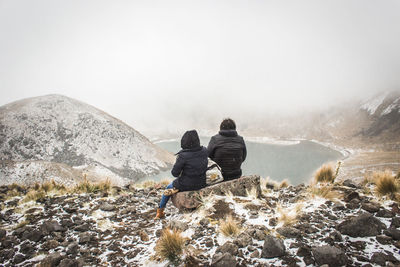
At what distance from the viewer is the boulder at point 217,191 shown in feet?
19.8

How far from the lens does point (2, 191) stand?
970 centimetres

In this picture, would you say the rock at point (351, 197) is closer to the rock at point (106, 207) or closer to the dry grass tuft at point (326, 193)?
the dry grass tuft at point (326, 193)

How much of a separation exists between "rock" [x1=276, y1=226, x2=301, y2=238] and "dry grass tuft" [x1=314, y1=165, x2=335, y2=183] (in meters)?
4.54

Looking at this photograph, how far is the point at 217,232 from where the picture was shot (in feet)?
14.5

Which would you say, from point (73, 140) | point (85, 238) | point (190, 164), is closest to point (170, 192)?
point (190, 164)

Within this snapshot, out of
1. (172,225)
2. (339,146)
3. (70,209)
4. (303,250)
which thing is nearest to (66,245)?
(70,209)

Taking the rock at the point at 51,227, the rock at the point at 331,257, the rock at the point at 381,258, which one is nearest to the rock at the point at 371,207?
the rock at the point at 381,258

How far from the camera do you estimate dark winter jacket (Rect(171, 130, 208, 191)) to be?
19.4 ft

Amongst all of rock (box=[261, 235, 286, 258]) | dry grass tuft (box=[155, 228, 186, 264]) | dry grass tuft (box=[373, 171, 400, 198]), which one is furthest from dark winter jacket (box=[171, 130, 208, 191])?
dry grass tuft (box=[373, 171, 400, 198])

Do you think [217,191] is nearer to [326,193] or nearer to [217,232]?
[217,232]

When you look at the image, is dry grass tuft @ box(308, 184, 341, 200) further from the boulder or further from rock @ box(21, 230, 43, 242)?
rock @ box(21, 230, 43, 242)

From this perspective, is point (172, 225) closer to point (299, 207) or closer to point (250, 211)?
point (250, 211)

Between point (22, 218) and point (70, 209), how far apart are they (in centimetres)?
142

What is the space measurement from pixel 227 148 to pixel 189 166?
1.51 m
